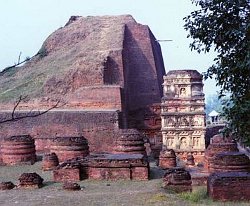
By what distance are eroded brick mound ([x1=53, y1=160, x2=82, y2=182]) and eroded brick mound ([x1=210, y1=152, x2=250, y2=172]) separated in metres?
3.12

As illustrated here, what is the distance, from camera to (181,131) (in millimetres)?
22219

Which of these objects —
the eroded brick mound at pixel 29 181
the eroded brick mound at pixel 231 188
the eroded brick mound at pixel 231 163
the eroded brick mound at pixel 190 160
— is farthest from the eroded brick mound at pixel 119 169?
the eroded brick mound at pixel 190 160

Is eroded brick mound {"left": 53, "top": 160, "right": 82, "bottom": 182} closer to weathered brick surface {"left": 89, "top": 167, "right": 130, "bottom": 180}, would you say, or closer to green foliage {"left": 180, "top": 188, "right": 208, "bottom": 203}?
weathered brick surface {"left": 89, "top": 167, "right": 130, "bottom": 180}

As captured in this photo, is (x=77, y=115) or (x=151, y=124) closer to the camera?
(x=77, y=115)

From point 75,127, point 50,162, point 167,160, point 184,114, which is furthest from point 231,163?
point 184,114

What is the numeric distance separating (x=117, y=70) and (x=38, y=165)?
9.96 meters

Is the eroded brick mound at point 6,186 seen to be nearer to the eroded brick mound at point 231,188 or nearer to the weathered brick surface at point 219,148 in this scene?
the eroded brick mound at point 231,188

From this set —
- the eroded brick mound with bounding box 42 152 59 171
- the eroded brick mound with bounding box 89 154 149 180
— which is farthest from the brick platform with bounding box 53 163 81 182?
the eroded brick mound with bounding box 42 152 59 171

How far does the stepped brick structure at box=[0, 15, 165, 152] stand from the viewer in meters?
20.2

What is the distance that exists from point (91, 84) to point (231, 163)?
12.7 m

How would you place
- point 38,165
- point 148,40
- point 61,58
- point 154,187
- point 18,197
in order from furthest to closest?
point 148,40 < point 61,58 < point 38,165 < point 154,187 < point 18,197

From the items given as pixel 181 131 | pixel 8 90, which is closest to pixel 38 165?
pixel 181 131

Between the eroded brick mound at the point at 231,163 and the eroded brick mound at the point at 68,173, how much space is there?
3.12 meters

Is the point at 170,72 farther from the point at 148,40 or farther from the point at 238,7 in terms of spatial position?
the point at 238,7
